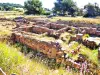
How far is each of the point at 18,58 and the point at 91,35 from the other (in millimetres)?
14974

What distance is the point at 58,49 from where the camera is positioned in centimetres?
1179

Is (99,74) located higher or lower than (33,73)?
lower

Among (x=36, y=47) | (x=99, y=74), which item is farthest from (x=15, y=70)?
(x=36, y=47)

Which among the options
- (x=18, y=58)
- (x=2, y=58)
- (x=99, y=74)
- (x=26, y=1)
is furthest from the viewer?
(x=26, y=1)

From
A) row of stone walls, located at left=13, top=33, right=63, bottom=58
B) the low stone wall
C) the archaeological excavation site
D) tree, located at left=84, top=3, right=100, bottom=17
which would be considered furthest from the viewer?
tree, located at left=84, top=3, right=100, bottom=17

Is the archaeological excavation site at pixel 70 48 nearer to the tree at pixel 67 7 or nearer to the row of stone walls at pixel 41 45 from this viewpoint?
the row of stone walls at pixel 41 45

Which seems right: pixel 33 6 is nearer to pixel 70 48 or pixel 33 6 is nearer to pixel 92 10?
pixel 92 10

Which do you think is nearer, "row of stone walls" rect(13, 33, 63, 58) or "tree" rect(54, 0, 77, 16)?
"row of stone walls" rect(13, 33, 63, 58)

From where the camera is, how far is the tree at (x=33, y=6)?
57.6m

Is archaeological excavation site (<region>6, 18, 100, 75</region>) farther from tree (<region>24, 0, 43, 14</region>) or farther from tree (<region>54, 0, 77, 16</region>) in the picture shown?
tree (<region>54, 0, 77, 16</region>)

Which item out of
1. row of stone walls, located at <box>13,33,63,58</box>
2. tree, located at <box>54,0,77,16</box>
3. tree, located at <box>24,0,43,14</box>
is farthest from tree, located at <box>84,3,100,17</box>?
row of stone walls, located at <box>13,33,63,58</box>

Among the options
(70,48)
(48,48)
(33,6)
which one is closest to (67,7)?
(33,6)

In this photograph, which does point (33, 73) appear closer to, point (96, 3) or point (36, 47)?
point (36, 47)

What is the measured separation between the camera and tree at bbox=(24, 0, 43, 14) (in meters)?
57.6
